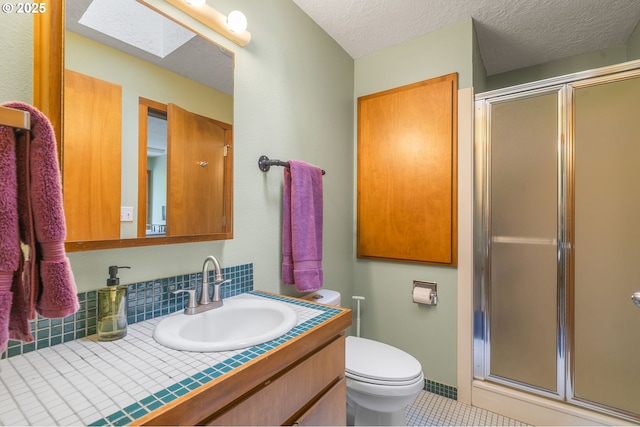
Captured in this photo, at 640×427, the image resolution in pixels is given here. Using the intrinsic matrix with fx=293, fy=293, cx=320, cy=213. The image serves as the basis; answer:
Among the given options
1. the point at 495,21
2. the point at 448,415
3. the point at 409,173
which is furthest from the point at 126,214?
the point at 495,21

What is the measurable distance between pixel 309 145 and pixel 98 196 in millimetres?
1134

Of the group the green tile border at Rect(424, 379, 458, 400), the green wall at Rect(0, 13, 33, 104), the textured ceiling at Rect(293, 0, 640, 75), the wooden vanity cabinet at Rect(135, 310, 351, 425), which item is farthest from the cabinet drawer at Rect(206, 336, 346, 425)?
the textured ceiling at Rect(293, 0, 640, 75)

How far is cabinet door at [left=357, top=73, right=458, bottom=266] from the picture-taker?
1.83 m

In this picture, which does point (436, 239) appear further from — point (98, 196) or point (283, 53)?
point (98, 196)

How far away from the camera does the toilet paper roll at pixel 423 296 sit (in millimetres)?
1849

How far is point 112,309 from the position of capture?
2.80 ft

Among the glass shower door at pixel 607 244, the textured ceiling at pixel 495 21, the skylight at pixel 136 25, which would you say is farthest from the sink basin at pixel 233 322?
the textured ceiling at pixel 495 21

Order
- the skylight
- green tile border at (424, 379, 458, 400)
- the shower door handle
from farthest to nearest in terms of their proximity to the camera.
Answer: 1. green tile border at (424, 379, 458, 400)
2. the shower door handle
3. the skylight

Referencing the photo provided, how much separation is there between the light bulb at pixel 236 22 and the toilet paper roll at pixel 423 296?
1.73 m

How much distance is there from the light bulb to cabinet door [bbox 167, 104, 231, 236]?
0.40 metres

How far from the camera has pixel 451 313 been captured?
183cm

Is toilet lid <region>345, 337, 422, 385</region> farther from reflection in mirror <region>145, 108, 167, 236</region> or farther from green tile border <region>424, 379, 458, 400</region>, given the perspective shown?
reflection in mirror <region>145, 108, 167, 236</region>

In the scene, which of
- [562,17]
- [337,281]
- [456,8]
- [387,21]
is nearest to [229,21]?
[387,21]

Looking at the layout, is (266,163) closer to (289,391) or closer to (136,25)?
(136,25)
